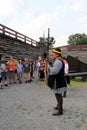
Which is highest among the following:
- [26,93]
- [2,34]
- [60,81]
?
[2,34]

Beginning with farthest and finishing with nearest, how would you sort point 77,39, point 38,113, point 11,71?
point 77,39 < point 11,71 < point 38,113

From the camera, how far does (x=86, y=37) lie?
397 feet

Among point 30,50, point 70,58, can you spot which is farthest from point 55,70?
point 30,50

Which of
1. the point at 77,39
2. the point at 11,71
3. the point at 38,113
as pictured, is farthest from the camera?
the point at 77,39

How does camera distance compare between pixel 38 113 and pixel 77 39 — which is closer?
pixel 38 113

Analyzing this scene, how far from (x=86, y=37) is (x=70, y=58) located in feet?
307

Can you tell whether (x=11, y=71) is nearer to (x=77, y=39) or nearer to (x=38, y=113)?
(x=38, y=113)

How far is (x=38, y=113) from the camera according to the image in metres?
9.98

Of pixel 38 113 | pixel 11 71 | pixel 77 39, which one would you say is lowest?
pixel 38 113

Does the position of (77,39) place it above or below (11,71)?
above

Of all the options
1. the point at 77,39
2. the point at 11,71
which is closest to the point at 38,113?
the point at 11,71

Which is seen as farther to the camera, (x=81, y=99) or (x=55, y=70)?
(x=81, y=99)

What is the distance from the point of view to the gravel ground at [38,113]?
27.6 feet

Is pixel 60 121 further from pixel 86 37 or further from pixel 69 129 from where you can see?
pixel 86 37
